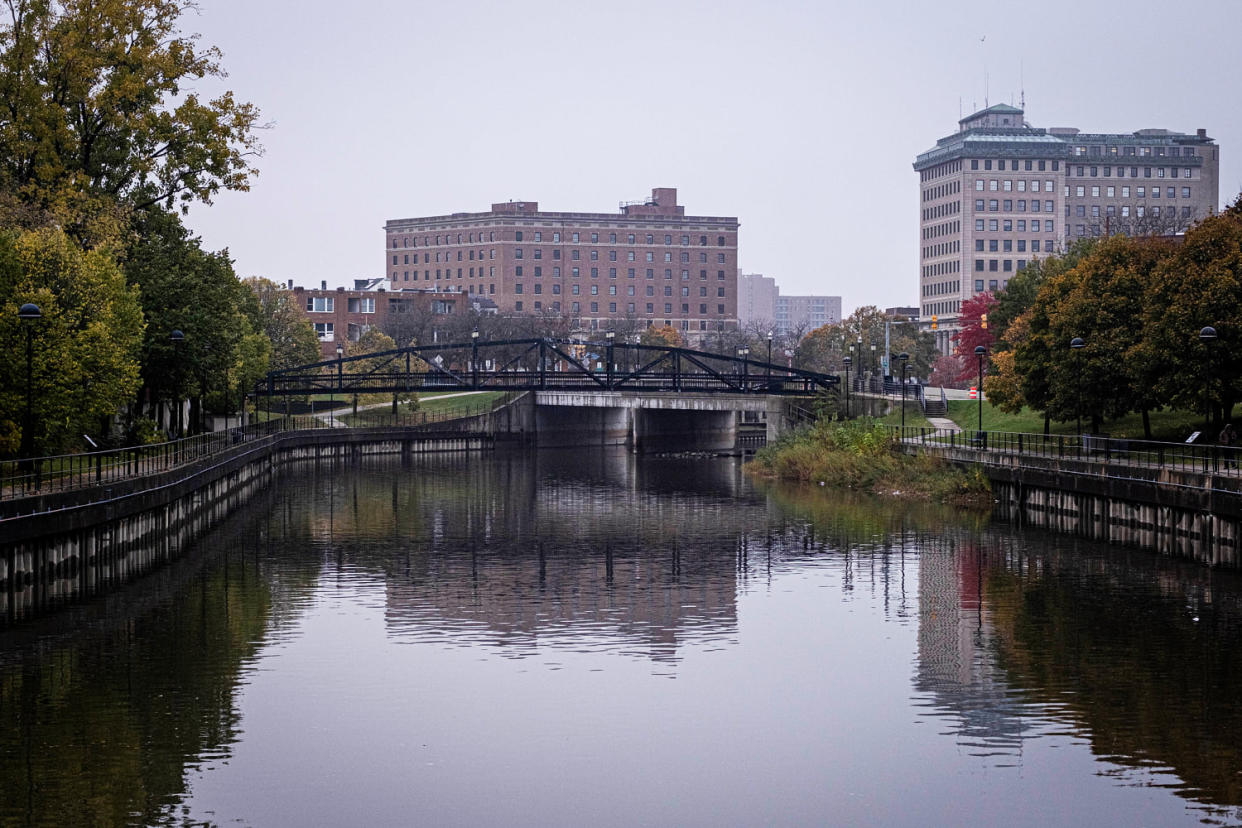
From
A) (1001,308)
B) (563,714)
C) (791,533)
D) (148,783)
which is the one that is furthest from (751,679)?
(1001,308)

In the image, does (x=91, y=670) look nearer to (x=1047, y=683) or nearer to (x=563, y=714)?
(x=563, y=714)

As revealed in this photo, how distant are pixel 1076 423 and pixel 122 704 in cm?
5929

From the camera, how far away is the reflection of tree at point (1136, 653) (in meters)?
24.1

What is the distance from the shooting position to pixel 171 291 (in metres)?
66.9

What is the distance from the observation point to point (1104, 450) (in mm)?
57625

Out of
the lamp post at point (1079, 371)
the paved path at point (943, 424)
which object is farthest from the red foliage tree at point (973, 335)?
the lamp post at point (1079, 371)

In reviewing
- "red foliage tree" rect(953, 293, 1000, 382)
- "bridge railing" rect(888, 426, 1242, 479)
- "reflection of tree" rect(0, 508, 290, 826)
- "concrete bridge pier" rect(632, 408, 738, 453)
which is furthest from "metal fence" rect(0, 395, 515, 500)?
"red foliage tree" rect(953, 293, 1000, 382)

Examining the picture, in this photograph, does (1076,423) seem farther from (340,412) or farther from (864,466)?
(340,412)

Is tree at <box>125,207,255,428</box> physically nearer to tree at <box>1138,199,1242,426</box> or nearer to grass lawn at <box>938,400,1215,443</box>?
tree at <box>1138,199,1242,426</box>

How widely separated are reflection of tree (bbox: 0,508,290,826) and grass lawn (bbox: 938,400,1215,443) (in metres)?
41.1

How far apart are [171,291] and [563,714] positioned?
1788 inches

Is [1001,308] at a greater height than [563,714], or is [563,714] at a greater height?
[1001,308]

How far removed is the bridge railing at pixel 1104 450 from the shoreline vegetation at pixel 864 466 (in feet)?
4.29

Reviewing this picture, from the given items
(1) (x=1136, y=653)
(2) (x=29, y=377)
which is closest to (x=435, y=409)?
(2) (x=29, y=377)
